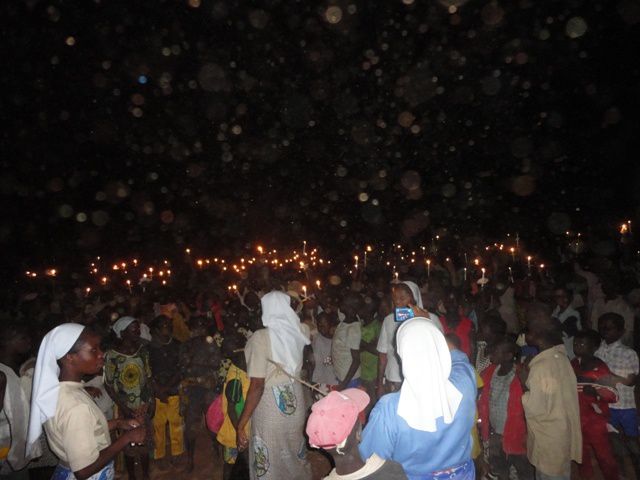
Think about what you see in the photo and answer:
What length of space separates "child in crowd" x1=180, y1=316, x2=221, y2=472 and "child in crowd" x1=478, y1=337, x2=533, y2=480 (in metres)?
3.60

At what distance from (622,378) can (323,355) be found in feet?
12.8

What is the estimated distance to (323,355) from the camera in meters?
7.10

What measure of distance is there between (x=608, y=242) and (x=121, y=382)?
17.5m

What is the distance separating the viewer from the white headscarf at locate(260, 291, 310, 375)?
4.23 metres

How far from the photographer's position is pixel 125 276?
22250mm

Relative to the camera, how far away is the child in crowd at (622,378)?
4.65m

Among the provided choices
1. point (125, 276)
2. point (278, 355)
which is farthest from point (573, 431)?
point (125, 276)

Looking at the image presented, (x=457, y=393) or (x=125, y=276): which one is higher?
(x=125, y=276)

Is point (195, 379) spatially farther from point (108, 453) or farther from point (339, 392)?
point (339, 392)

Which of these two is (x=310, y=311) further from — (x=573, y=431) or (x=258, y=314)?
(x=573, y=431)

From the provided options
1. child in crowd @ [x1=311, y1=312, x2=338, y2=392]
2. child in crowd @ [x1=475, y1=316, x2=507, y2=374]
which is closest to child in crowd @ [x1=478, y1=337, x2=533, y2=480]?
child in crowd @ [x1=475, y1=316, x2=507, y2=374]

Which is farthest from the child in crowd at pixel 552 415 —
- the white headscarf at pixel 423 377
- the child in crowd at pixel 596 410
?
the white headscarf at pixel 423 377

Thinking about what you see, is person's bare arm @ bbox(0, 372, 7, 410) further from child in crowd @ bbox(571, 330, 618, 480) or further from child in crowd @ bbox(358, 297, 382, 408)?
child in crowd @ bbox(571, 330, 618, 480)

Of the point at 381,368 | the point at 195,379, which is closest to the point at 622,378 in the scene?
the point at 381,368
